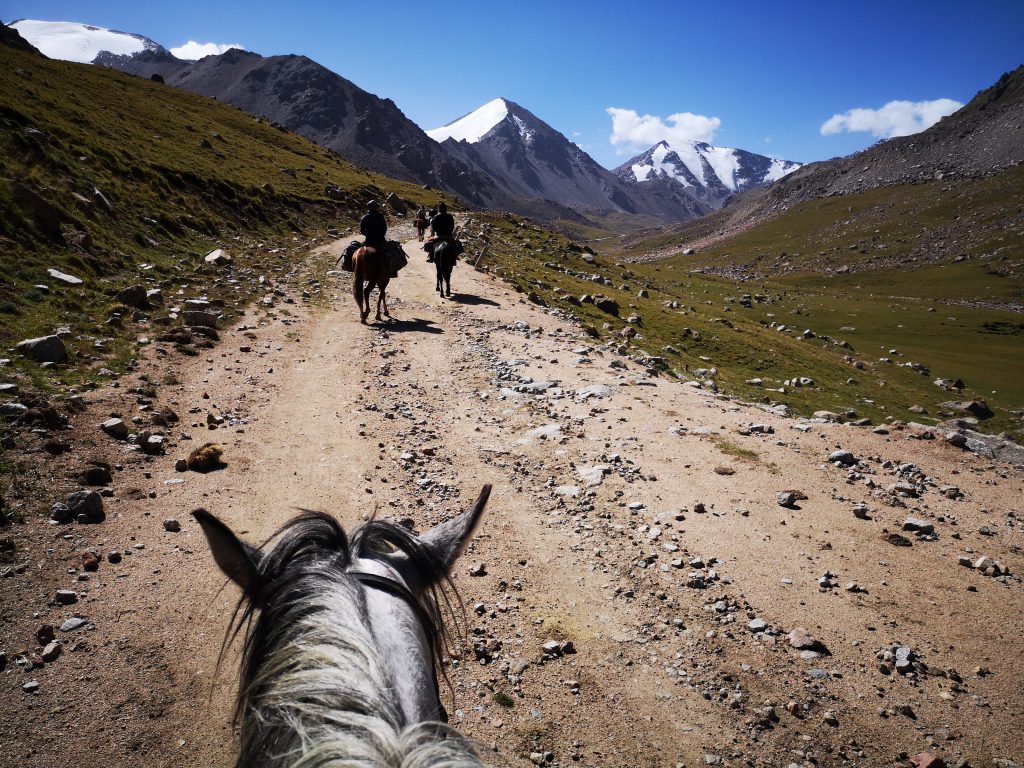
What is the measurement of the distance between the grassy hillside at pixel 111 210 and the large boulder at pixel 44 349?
1.02 feet

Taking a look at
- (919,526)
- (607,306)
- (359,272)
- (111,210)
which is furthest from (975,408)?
(111,210)

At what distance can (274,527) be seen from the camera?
617cm

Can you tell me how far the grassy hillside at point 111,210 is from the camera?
10.8m

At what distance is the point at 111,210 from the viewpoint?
1719 cm

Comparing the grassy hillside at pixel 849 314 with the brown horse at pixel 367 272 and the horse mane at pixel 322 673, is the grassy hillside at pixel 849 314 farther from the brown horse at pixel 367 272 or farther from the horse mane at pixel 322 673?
the horse mane at pixel 322 673

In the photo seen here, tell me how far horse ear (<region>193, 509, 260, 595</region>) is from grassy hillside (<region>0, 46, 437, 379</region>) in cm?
831

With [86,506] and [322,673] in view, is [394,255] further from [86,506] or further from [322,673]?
[322,673]

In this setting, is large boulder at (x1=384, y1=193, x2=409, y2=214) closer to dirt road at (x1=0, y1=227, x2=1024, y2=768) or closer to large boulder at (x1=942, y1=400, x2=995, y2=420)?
dirt road at (x1=0, y1=227, x2=1024, y2=768)

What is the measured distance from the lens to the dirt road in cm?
404

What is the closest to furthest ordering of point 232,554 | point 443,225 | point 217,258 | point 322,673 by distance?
point 322,673
point 232,554
point 217,258
point 443,225

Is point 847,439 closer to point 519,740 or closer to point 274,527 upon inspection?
point 519,740

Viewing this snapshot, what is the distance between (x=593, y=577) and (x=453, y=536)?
11.7ft

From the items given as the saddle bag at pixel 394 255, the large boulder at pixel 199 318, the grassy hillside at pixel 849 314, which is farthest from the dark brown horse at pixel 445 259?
the large boulder at pixel 199 318

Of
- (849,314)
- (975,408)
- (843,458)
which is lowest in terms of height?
(975,408)
